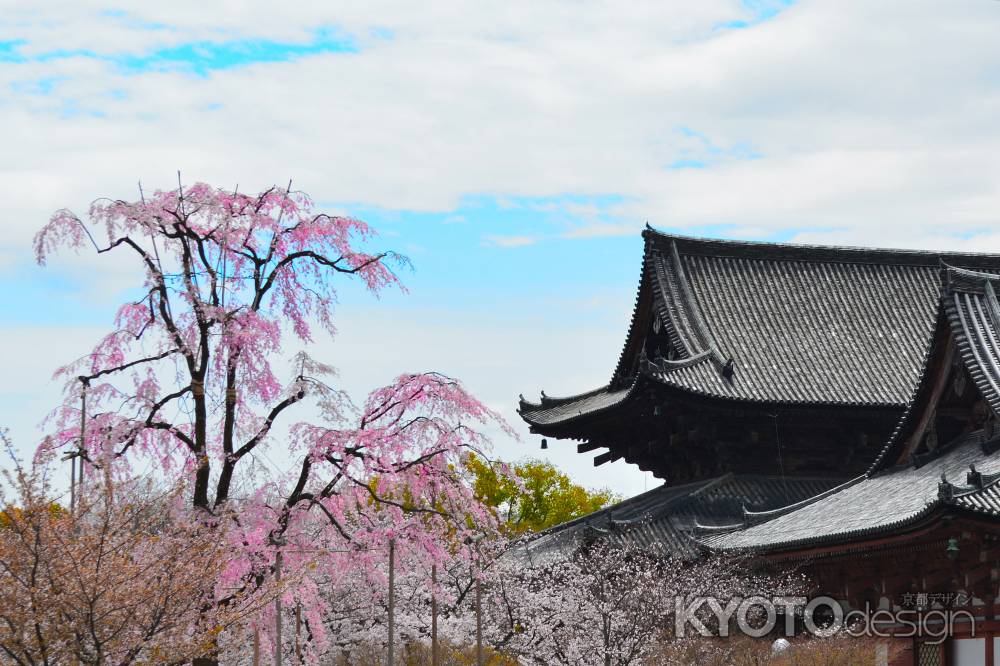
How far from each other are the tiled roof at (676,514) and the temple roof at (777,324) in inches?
72.1

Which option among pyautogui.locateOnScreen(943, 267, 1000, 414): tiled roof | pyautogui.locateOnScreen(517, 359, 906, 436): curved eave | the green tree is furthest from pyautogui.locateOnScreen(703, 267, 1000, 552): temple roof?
the green tree

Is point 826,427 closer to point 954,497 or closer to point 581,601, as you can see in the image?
point 581,601

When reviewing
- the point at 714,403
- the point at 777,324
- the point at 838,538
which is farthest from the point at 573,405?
the point at 838,538

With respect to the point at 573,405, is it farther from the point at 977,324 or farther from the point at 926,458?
the point at 977,324

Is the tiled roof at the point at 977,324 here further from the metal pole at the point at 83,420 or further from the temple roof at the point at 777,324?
the metal pole at the point at 83,420

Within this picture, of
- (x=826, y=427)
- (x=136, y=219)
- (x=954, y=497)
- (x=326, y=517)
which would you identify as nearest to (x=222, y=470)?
(x=326, y=517)

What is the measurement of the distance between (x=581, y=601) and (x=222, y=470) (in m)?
7.26

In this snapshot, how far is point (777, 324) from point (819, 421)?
3.40m

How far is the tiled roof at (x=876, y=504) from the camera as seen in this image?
61.7 feet

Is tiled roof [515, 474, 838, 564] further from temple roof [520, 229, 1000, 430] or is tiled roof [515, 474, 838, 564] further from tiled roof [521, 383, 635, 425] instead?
tiled roof [521, 383, 635, 425]

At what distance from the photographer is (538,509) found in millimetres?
55906

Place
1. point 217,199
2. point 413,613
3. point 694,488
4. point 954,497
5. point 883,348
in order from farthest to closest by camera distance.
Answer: point 883,348
point 694,488
point 413,613
point 217,199
point 954,497

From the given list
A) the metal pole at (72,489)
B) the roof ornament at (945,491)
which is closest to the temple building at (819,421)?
the roof ornament at (945,491)

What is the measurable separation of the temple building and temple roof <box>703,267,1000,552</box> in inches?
1.5
